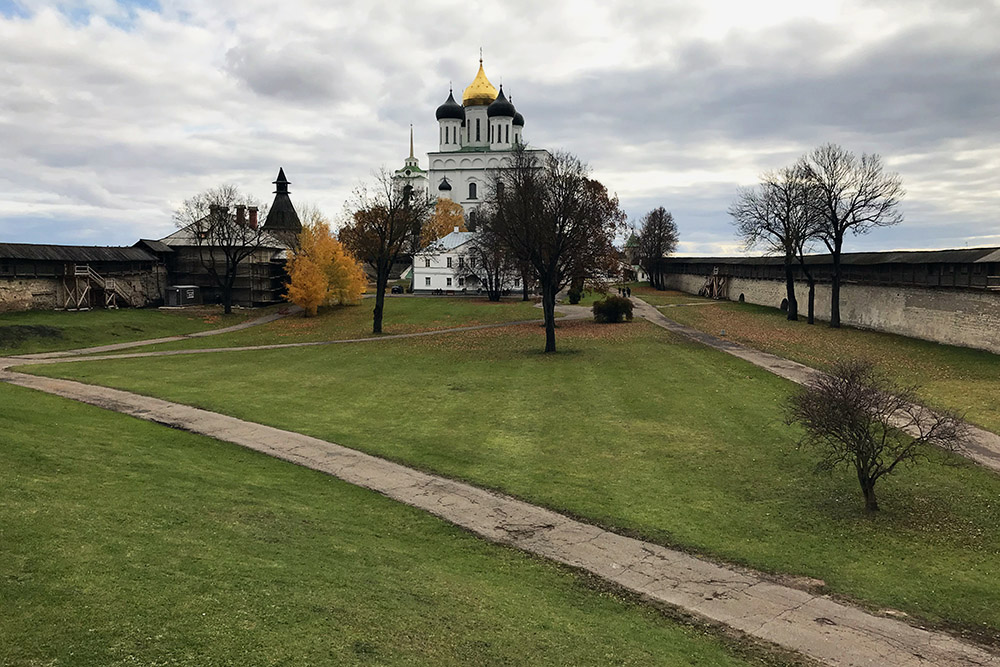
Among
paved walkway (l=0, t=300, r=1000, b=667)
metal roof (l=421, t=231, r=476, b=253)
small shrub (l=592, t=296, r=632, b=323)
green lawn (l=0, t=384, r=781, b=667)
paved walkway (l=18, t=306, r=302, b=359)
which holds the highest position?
metal roof (l=421, t=231, r=476, b=253)

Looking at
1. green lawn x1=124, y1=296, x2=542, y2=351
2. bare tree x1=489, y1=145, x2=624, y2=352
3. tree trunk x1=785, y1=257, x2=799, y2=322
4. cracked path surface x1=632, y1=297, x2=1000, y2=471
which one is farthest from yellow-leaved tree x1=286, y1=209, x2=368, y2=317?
tree trunk x1=785, y1=257, x2=799, y2=322

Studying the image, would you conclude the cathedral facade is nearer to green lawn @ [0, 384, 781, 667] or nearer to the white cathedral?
the white cathedral

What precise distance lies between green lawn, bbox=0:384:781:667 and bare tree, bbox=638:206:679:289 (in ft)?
273

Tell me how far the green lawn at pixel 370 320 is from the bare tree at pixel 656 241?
3136 centimetres

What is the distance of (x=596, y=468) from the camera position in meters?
16.9

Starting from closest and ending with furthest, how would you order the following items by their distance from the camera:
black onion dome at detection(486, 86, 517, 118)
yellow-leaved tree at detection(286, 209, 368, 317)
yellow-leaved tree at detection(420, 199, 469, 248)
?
yellow-leaved tree at detection(286, 209, 368, 317) < yellow-leaved tree at detection(420, 199, 469, 248) < black onion dome at detection(486, 86, 517, 118)

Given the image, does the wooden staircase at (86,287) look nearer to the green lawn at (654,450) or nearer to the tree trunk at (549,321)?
the green lawn at (654,450)

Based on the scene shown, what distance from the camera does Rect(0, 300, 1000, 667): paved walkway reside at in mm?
9211

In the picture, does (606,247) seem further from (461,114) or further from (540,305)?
(461,114)

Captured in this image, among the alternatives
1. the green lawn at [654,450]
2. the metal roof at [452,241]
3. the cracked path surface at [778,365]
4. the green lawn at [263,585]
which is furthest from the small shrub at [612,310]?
the green lawn at [263,585]

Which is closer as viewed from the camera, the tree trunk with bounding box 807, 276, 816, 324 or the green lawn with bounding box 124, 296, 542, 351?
the green lawn with bounding box 124, 296, 542, 351

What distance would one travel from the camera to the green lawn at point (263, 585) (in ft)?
23.3

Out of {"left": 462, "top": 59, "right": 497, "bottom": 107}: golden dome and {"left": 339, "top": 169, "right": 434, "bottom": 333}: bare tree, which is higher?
{"left": 462, "top": 59, "right": 497, "bottom": 107}: golden dome

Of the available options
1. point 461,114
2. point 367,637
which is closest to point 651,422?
point 367,637
